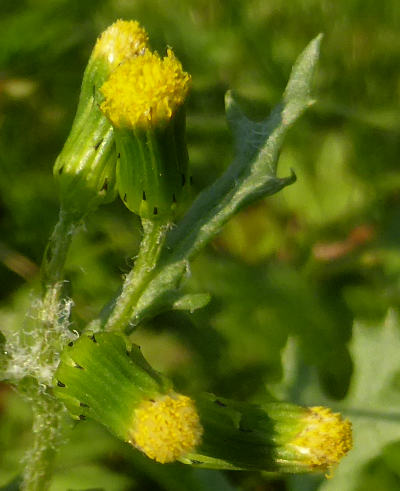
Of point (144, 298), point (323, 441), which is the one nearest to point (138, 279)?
point (144, 298)

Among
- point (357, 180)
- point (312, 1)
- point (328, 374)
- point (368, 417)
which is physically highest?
point (312, 1)

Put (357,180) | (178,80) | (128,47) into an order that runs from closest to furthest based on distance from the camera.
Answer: (178,80) < (128,47) < (357,180)

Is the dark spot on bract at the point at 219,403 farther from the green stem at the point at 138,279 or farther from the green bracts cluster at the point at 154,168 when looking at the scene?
the green bracts cluster at the point at 154,168

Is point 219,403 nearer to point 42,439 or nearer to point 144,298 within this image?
point 144,298

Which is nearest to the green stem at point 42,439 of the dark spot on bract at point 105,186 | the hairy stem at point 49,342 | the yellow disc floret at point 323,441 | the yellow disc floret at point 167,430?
the hairy stem at point 49,342

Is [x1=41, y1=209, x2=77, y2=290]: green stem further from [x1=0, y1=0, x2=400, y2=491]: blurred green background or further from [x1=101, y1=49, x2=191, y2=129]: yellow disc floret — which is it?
[x1=0, y1=0, x2=400, y2=491]: blurred green background

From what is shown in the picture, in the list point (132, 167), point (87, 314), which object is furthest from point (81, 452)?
point (132, 167)

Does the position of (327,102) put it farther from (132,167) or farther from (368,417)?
(132,167)
